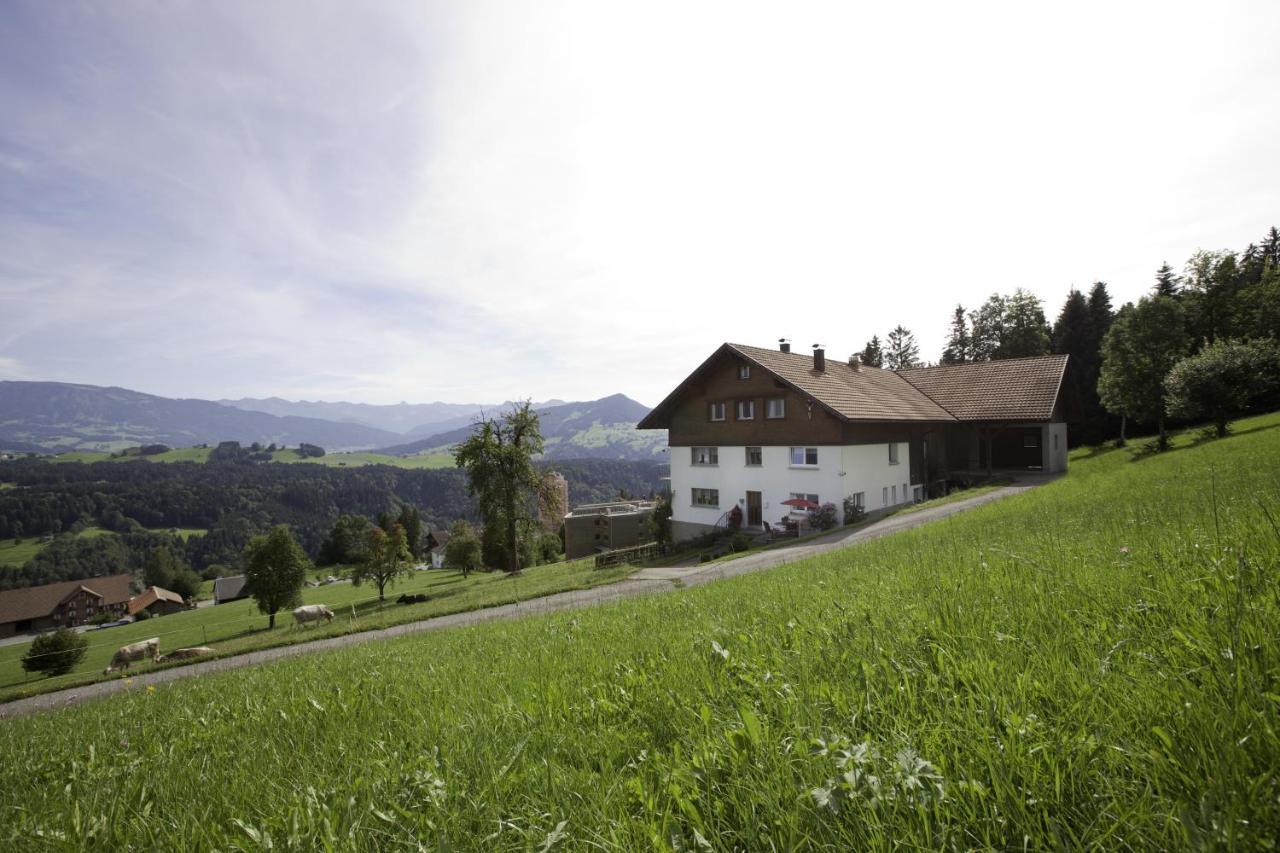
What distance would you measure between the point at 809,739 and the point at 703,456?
32.5 metres

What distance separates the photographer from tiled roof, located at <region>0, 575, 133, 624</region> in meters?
97.3

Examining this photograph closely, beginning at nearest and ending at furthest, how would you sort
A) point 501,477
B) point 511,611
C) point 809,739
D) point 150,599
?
point 809,739 → point 511,611 → point 501,477 → point 150,599

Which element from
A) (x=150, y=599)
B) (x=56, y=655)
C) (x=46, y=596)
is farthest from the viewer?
(x=150, y=599)

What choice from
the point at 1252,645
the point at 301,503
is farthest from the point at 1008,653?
the point at 301,503

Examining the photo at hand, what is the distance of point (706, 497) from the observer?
3419 cm

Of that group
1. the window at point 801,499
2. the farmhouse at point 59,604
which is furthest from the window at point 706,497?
the farmhouse at point 59,604

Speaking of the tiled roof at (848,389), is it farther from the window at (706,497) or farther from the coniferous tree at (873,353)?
the coniferous tree at (873,353)

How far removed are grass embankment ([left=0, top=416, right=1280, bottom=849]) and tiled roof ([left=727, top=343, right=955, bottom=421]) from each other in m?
24.0

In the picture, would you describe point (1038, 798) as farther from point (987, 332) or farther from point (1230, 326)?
point (987, 332)

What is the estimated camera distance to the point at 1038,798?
1.67 m

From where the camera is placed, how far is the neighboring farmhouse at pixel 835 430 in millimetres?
28656

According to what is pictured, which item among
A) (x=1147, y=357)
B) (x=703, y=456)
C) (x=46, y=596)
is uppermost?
(x=1147, y=357)

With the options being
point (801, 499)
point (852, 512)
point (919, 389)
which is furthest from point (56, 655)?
point (919, 389)

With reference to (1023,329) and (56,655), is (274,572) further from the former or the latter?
(1023,329)
